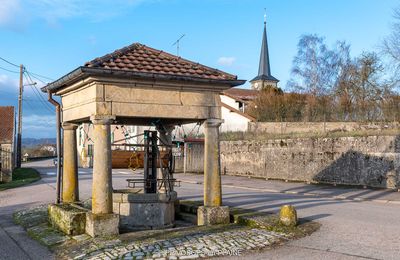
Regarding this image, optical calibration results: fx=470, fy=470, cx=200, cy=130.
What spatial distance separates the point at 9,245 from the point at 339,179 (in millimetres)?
16622

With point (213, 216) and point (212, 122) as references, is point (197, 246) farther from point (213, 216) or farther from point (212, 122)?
point (212, 122)

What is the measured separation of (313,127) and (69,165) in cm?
2377

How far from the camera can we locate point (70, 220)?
9.55m

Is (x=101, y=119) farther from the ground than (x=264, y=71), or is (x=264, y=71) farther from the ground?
(x=264, y=71)

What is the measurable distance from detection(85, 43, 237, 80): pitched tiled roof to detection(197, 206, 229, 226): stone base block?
289 cm

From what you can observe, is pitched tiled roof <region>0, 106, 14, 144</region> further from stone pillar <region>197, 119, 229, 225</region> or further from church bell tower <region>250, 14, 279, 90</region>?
church bell tower <region>250, 14, 279, 90</region>

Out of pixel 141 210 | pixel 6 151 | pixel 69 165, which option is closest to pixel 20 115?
pixel 6 151

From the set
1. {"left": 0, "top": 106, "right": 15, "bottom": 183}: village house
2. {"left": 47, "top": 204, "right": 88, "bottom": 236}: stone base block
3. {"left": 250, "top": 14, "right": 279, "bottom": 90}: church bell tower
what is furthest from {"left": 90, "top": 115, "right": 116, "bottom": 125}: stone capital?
{"left": 250, "top": 14, "right": 279, "bottom": 90}: church bell tower

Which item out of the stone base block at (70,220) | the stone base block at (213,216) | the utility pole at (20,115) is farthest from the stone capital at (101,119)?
the utility pole at (20,115)

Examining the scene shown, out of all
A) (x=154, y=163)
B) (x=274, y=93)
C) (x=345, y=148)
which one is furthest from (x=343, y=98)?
(x=154, y=163)

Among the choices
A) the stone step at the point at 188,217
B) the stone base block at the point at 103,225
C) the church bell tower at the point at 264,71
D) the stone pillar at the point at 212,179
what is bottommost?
the stone step at the point at 188,217

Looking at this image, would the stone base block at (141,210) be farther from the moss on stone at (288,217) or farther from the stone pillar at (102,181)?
the moss on stone at (288,217)

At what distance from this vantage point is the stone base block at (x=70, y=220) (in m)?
9.57

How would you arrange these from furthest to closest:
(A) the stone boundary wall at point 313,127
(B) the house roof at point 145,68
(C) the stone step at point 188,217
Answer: (A) the stone boundary wall at point 313,127 → (C) the stone step at point 188,217 → (B) the house roof at point 145,68
